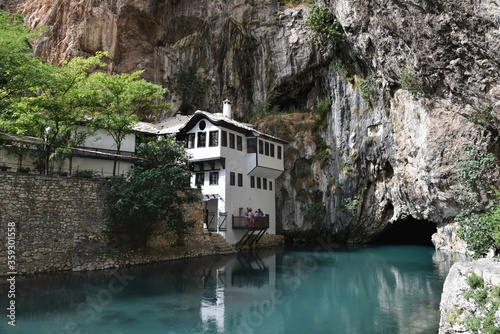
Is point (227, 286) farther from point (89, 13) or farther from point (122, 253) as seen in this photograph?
point (89, 13)

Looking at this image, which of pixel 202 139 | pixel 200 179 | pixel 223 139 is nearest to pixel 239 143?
pixel 223 139

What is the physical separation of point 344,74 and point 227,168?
13.2 m

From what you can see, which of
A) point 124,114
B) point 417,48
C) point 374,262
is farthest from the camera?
point 374,262

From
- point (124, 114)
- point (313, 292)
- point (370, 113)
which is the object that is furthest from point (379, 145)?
point (124, 114)

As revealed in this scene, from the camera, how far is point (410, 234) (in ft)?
136

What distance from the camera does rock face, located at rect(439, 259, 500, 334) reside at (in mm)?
8539

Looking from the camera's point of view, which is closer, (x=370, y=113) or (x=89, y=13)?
(x=370, y=113)

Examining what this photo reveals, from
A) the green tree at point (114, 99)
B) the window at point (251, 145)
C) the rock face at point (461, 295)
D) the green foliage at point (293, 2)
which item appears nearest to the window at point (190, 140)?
the window at point (251, 145)

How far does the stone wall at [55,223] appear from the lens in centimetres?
1739

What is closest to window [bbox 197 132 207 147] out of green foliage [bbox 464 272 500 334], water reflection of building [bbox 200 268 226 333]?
water reflection of building [bbox 200 268 226 333]

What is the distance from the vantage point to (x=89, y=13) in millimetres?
36000

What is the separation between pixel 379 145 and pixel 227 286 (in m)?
17.9

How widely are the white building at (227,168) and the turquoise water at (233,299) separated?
18.0 ft

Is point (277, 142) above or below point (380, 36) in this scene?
below
